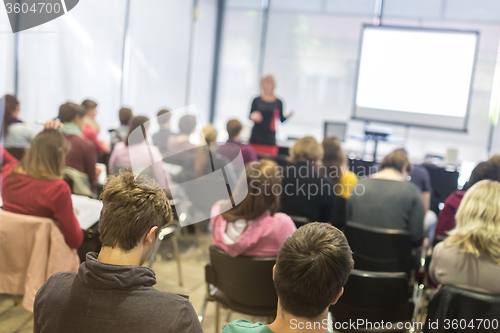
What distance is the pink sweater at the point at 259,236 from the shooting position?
190cm

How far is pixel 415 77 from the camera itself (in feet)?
19.6

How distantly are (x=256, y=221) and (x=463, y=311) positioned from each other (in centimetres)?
94

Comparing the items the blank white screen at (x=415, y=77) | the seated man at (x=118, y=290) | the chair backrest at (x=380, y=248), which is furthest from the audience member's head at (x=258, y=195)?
the blank white screen at (x=415, y=77)

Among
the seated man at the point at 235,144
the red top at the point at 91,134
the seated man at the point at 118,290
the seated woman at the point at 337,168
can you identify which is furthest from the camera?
the red top at the point at 91,134

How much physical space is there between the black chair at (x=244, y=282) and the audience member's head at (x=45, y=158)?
0.86 metres

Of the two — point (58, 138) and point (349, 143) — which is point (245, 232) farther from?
point (349, 143)

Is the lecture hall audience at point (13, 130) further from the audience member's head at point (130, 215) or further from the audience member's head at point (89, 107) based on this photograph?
the audience member's head at point (130, 215)

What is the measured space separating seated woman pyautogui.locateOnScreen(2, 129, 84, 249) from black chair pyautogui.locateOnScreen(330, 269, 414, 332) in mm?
1370

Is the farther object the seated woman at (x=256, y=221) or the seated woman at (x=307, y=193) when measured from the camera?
the seated woman at (x=307, y=193)

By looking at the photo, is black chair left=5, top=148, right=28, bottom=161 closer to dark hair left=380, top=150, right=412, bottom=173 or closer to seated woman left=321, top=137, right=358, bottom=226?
seated woman left=321, top=137, right=358, bottom=226

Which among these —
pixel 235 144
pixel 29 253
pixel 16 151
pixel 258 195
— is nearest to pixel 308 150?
pixel 235 144

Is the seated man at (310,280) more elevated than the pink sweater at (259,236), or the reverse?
the seated man at (310,280)

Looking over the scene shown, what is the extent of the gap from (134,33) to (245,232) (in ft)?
15.6

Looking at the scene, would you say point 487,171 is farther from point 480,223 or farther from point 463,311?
point 463,311
